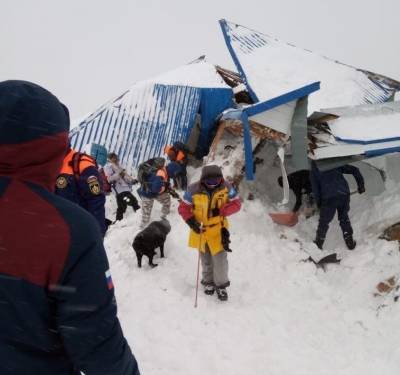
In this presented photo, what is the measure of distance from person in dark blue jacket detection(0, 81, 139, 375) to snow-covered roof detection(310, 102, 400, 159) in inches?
254

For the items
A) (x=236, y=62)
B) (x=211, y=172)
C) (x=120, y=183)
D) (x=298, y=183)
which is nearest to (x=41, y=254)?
(x=211, y=172)

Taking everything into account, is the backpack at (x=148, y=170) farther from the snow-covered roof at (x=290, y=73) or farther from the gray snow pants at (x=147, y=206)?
the snow-covered roof at (x=290, y=73)

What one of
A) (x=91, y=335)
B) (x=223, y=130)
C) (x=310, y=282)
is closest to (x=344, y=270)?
(x=310, y=282)

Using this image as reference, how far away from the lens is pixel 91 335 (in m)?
1.61

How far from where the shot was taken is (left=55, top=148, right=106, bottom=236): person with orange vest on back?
418cm

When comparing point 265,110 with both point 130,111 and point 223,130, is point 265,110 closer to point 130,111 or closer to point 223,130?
point 223,130

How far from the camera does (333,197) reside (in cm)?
700

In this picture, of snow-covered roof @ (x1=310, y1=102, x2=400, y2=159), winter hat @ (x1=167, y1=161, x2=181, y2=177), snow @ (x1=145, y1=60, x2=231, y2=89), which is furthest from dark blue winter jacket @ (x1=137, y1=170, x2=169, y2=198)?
snow @ (x1=145, y1=60, x2=231, y2=89)

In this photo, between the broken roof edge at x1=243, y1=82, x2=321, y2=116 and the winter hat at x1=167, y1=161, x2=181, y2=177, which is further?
the winter hat at x1=167, y1=161, x2=181, y2=177

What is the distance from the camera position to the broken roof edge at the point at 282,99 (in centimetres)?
714

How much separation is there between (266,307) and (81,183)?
325 centimetres

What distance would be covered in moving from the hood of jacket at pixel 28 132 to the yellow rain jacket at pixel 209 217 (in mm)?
3895

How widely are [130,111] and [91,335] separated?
31.6 ft

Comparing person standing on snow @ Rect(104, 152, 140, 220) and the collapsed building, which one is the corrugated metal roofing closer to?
the collapsed building
